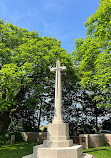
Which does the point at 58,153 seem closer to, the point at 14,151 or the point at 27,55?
the point at 14,151

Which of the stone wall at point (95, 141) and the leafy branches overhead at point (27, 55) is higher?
the leafy branches overhead at point (27, 55)

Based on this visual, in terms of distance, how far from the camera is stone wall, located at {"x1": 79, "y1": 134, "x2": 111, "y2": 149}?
14.1 meters

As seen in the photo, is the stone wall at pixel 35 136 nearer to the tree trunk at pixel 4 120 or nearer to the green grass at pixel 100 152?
the tree trunk at pixel 4 120

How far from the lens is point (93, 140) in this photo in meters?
14.6

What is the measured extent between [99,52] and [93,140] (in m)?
9.09

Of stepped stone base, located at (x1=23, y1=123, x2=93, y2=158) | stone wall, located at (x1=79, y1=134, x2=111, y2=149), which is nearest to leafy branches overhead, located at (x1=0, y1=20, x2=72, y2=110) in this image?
stepped stone base, located at (x1=23, y1=123, x2=93, y2=158)

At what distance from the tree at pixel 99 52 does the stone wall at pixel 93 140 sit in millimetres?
3756

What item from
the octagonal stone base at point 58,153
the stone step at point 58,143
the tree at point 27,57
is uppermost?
the tree at point 27,57

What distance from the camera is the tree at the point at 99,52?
11695 mm

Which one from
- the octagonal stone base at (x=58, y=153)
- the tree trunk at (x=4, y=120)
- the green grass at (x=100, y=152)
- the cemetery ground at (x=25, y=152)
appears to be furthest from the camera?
the tree trunk at (x=4, y=120)

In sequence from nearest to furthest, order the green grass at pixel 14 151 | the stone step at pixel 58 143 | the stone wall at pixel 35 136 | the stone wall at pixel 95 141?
the stone step at pixel 58 143
the green grass at pixel 14 151
the stone wall at pixel 95 141
the stone wall at pixel 35 136

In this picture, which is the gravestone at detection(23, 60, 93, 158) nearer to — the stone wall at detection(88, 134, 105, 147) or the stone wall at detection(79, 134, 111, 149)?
the stone wall at detection(79, 134, 111, 149)

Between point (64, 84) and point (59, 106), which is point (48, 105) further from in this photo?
point (59, 106)

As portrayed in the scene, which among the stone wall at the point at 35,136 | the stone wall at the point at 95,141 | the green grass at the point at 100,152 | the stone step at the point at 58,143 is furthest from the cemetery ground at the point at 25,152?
the stone wall at the point at 35,136
